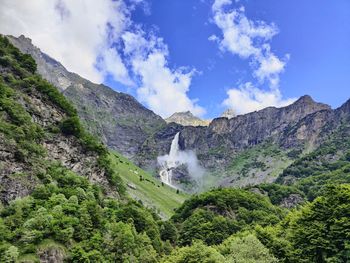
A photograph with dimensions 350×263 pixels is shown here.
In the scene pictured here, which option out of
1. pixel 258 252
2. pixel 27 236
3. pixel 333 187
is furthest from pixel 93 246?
pixel 333 187

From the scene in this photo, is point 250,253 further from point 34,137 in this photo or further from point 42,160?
point 34,137

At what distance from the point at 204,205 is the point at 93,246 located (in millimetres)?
82883

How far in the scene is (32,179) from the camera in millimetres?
89250

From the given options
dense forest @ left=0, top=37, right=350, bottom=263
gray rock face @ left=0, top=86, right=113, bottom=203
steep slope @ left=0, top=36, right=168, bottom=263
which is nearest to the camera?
dense forest @ left=0, top=37, right=350, bottom=263

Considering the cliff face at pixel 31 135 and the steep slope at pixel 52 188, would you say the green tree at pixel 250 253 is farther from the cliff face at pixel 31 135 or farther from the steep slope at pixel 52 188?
the cliff face at pixel 31 135

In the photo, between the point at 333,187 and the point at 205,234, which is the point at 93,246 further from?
the point at 205,234

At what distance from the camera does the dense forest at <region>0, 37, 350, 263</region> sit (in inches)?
2724

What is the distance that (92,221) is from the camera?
8625 cm

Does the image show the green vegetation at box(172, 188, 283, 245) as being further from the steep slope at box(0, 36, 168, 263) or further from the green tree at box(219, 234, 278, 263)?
the green tree at box(219, 234, 278, 263)

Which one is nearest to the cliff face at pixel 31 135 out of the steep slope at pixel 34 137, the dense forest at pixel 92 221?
the steep slope at pixel 34 137

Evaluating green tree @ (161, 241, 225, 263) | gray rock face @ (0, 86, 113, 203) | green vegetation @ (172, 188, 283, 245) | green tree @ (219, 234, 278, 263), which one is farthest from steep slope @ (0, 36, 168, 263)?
green tree @ (219, 234, 278, 263)

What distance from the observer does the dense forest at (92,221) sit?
227 ft

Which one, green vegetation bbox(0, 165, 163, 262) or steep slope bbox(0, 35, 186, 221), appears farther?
steep slope bbox(0, 35, 186, 221)

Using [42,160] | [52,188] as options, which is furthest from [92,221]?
[42,160]
